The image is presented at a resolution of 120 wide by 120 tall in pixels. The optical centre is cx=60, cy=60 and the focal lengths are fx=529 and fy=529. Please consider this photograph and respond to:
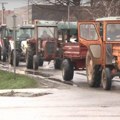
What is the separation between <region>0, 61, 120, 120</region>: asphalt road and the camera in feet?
39.2

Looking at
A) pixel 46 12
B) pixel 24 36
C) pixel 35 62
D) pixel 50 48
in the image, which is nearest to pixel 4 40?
pixel 24 36

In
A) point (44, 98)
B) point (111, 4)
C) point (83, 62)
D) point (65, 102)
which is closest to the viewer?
point (65, 102)

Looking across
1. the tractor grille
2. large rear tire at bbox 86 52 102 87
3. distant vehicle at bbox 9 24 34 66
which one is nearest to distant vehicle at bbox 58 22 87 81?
large rear tire at bbox 86 52 102 87

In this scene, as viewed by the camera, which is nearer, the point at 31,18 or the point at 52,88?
the point at 52,88

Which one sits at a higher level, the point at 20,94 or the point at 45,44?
the point at 45,44

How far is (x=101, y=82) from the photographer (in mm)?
18562

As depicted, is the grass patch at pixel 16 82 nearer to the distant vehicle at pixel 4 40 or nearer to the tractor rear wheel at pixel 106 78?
the tractor rear wheel at pixel 106 78

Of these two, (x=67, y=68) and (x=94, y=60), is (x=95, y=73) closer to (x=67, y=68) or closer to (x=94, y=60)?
(x=94, y=60)

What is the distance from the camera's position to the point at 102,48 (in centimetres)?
1769

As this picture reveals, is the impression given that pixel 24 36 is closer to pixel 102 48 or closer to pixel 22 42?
pixel 22 42

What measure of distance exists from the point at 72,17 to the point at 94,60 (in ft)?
137

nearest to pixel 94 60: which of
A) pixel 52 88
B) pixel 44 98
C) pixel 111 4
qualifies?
pixel 52 88

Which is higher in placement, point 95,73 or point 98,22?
point 98,22

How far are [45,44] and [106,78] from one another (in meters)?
10.9
